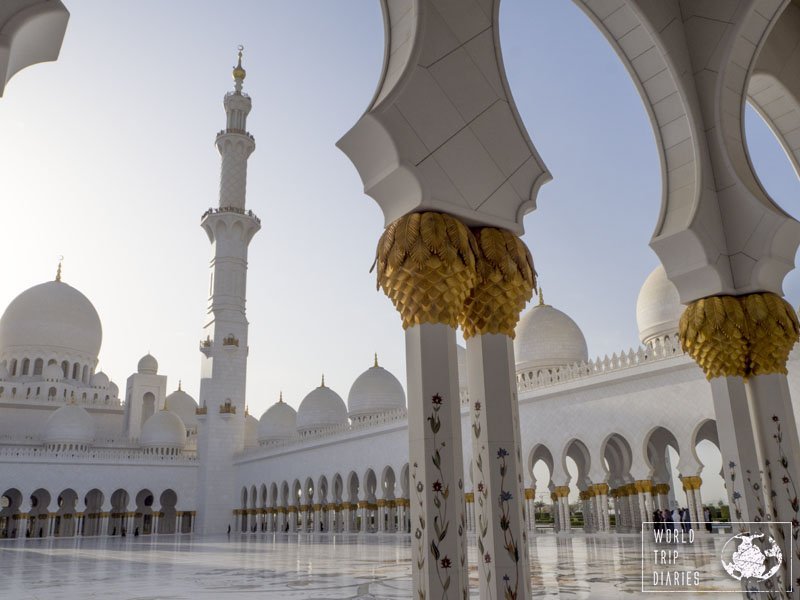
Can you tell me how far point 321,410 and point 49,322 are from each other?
10534mm

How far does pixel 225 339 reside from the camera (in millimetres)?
21250

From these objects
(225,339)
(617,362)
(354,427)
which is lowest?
(354,427)

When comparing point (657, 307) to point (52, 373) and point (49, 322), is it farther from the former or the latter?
point (52, 373)

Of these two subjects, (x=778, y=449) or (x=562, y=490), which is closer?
(x=778, y=449)

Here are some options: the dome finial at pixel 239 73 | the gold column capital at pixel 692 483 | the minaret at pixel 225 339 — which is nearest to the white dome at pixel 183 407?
the minaret at pixel 225 339

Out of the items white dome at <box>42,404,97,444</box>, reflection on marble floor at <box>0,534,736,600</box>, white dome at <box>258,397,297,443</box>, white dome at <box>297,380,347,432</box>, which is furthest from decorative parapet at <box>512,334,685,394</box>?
white dome at <box>42,404,97,444</box>

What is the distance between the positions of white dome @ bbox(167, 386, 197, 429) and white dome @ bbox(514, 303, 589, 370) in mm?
16953

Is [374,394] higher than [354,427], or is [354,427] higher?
[374,394]

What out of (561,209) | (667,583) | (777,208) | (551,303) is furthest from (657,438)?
(777,208)

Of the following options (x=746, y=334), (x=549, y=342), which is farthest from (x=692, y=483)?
(x=746, y=334)

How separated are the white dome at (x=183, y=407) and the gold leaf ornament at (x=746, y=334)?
2735 centimetres

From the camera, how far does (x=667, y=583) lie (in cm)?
479

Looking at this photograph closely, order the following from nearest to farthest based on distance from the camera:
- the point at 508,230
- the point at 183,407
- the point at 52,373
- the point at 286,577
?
the point at 508,230 < the point at 286,577 < the point at 52,373 < the point at 183,407

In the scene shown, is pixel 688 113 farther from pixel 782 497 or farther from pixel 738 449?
pixel 782 497
